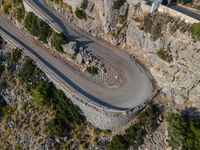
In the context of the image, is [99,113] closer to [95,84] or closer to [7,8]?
[95,84]

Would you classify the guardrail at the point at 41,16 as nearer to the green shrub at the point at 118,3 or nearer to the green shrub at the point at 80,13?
the green shrub at the point at 80,13

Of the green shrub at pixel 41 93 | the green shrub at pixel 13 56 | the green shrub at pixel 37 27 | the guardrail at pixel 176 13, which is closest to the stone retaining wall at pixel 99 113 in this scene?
the green shrub at pixel 41 93

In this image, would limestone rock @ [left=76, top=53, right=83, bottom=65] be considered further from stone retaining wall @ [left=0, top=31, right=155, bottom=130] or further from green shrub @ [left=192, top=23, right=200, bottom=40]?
green shrub @ [left=192, top=23, right=200, bottom=40]

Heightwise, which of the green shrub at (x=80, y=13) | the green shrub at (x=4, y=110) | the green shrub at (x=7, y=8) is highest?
the green shrub at (x=80, y=13)

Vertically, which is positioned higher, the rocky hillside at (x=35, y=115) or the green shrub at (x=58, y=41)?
the green shrub at (x=58, y=41)

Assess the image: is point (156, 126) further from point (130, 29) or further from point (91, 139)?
point (130, 29)

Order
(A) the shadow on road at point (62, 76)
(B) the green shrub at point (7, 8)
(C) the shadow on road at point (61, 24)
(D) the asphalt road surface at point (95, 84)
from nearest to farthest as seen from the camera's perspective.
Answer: (A) the shadow on road at point (62, 76), (D) the asphalt road surface at point (95, 84), (C) the shadow on road at point (61, 24), (B) the green shrub at point (7, 8)

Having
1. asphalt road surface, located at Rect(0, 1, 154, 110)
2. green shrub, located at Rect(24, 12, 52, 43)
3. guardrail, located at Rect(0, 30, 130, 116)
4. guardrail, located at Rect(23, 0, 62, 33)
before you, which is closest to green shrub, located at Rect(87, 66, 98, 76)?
asphalt road surface, located at Rect(0, 1, 154, 110)
